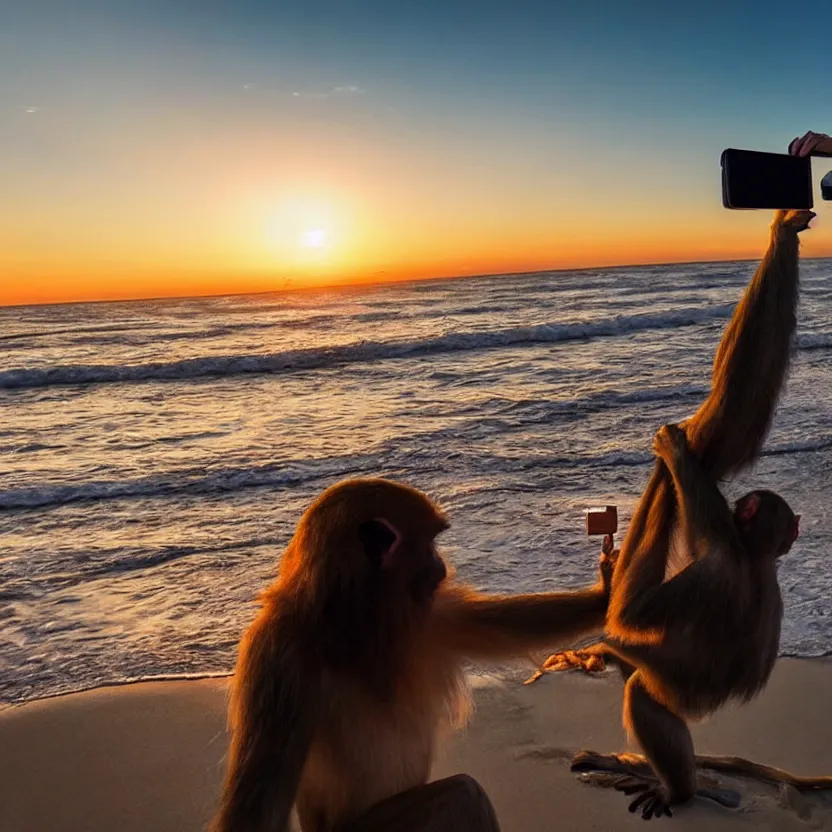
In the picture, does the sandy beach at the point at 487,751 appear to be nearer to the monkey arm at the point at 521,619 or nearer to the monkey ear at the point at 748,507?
the monkey arm at the point at 521,619

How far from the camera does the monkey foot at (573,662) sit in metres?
4.73

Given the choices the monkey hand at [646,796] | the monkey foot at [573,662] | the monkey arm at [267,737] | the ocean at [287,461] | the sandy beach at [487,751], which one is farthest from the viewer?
the ocean at [287,461]

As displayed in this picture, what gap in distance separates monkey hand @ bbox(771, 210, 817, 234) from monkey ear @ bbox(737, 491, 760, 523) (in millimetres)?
963

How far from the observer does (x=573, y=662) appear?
4852mm

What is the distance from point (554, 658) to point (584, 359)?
723 inches

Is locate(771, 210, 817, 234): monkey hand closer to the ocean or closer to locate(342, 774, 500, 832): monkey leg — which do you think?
locate(342, 774, 500, 832): monkey leg

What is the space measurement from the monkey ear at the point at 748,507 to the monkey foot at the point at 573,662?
170cm

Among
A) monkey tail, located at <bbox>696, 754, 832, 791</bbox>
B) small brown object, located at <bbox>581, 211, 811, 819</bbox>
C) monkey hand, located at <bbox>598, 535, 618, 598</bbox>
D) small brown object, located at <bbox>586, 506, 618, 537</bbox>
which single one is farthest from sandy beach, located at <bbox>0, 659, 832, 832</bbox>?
small brown object, located at <bbox>586, 506, 618, 537</bbox>

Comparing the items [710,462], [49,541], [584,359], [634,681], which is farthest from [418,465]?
[584,359]

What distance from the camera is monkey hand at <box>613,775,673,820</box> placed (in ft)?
12.6

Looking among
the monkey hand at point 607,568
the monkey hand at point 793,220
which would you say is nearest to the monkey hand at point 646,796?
the monkey hand at point 607,568

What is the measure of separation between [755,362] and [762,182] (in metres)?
0.59

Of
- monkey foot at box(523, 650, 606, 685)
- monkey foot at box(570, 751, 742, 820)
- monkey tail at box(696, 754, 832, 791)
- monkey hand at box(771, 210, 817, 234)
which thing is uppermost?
monkey hand at box(771, 210, 817, 234)

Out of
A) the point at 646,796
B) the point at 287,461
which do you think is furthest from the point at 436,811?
the point at 287,461
